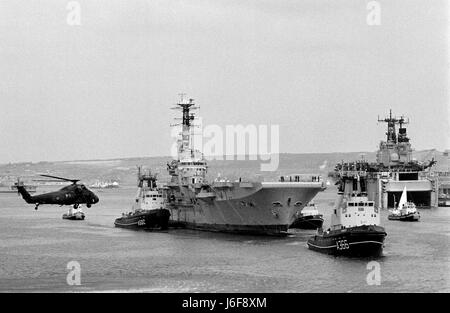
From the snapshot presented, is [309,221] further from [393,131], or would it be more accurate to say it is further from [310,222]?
[393,131]

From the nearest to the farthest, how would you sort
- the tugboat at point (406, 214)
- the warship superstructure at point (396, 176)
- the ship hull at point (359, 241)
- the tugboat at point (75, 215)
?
the ship hull at point (359, 241)
the tugboat at point (406, 214)
the tugboat at point (75, 215)
the warship superstructure at point (396, 176)

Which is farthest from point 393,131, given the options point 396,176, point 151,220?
point 151,220

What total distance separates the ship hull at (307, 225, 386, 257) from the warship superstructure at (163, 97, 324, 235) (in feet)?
24.9

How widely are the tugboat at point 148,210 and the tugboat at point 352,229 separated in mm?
15855

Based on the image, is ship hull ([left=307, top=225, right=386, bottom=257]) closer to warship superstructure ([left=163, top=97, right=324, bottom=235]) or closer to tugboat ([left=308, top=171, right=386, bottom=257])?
tugboat ([left=308, top=171, right=386, bottom=257])

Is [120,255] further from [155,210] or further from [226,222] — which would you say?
[155,210]

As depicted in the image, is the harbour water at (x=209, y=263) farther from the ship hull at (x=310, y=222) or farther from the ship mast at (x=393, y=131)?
Result: the ship mast at (x=393, y=131)

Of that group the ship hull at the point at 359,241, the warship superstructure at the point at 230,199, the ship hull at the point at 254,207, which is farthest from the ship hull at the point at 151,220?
the ship hull at the point at 359,241

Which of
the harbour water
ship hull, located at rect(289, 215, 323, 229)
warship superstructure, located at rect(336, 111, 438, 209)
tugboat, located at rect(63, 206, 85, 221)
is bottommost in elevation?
the harbour water

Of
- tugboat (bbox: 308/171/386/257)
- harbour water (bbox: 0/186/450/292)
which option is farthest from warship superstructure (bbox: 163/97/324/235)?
tugboat (bbox: 308/171/386/257)

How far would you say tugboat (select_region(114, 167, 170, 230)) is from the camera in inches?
1876

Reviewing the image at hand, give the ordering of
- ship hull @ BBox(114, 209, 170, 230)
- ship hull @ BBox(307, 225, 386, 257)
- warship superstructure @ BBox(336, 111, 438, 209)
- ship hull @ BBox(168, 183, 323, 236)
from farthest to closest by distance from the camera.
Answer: warship superstructure @ BBox(336, 111, 438, 209) < ship hull @ BBox(114, 209, 170, 230) < ship hull @ BBox(168, 183, 323, 236) < ship hull @ BBox(307, 225, 386, 257)

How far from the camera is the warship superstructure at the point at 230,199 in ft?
128

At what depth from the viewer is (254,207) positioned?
132 ft
